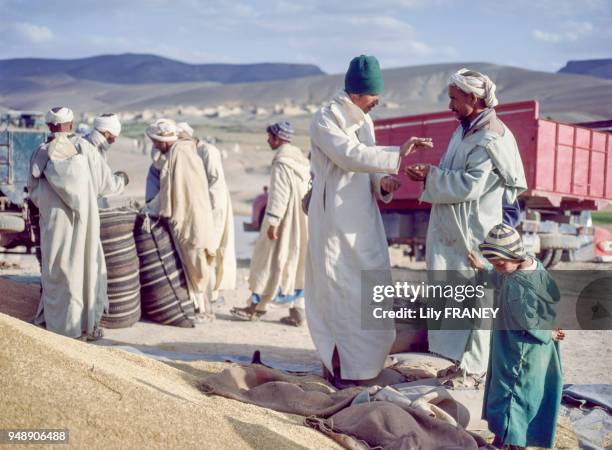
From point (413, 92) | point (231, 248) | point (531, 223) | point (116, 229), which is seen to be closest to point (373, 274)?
point (116, 229)

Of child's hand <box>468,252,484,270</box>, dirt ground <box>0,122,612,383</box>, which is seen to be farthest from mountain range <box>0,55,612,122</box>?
child's hand <box>468,252,484,270</box>

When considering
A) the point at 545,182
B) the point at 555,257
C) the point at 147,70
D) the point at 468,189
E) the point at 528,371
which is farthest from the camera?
the point at 147,70

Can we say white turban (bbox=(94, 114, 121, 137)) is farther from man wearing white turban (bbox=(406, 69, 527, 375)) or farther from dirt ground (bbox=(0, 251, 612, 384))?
man wearing white turban (bbox=(406, 69, 527, 375))

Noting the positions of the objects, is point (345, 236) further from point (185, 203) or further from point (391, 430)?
point (185, 203)

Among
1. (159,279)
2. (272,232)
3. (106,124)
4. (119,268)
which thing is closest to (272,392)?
(119,268)

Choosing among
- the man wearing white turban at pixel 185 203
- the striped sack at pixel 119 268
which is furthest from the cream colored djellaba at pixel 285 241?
the striped sack at pixel 119 268

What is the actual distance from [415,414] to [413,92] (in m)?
108

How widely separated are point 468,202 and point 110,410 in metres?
2.64

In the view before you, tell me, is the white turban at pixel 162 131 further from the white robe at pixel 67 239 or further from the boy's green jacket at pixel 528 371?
the boy's green jacket at pixel 528 371

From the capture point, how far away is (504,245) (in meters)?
4.52

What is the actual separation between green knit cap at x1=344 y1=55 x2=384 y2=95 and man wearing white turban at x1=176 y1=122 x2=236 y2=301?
3.51m

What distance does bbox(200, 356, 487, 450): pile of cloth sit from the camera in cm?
420

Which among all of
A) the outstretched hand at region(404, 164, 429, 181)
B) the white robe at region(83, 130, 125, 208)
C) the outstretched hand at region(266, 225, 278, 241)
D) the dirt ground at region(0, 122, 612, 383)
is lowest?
the dirt ground at region(0, 122, 612, 383)

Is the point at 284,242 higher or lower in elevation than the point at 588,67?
lower
